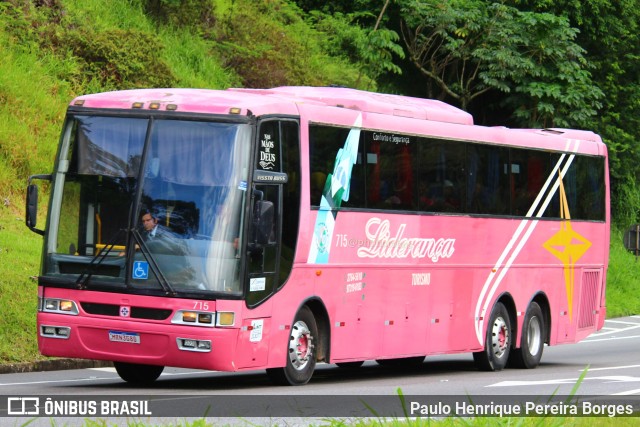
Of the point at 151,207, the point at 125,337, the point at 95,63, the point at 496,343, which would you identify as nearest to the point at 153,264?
the point at 151,207

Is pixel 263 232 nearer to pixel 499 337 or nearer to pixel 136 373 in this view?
pixel 136 373

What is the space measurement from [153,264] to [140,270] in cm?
17

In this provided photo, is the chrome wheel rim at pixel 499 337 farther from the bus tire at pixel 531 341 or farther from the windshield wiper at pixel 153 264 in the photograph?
the windshield wiper at pixel 153 264

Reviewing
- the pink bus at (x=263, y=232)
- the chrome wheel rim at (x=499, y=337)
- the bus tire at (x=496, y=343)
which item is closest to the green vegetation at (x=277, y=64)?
the pink bus at (x=263, y=232)

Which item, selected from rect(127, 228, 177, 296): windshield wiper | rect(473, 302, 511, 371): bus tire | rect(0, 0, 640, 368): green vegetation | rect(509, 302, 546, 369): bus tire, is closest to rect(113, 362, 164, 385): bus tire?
rect(127, 228, 177, 296): windshield wiper

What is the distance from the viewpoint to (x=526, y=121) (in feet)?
134

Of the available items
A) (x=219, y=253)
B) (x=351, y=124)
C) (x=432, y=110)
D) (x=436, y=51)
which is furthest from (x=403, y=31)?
(x=219, y=253)

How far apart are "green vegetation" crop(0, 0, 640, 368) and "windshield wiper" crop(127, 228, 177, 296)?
4.28 meters

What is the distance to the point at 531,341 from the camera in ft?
75.4

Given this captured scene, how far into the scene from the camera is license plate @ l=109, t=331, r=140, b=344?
1519 cm

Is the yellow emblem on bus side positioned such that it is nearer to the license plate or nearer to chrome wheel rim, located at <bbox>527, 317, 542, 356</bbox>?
chrome wheel rim, located at <bbox>527, 317, 542, 356</bbox>

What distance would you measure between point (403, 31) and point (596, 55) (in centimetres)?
678

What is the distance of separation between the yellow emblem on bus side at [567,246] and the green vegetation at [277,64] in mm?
8639

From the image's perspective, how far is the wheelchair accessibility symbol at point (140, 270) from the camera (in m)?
15.2
